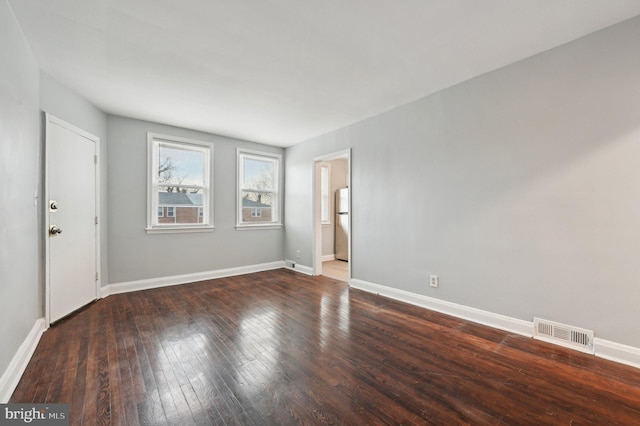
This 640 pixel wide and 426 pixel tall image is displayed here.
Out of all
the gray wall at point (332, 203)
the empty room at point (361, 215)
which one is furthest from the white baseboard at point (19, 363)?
the gray wall at point (332, 203)

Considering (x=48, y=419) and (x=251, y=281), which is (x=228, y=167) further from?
(x=48, y=419)

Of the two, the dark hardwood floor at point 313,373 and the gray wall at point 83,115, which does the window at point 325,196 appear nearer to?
the dark hardwood floor at point 313,373

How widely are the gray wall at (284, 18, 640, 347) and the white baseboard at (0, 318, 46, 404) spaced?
363 centimetres

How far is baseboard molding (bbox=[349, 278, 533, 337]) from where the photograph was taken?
259cm

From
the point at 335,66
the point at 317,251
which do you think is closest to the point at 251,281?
the point at 317,251

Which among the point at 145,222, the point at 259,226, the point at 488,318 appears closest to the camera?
the point at 488,318

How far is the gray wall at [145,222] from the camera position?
3938 millimetres

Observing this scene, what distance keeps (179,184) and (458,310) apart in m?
4.49

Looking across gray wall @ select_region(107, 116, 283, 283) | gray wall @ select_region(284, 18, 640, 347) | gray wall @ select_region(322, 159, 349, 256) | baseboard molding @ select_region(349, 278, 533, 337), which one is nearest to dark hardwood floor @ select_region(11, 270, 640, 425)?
baseboard molding @ select_region(349, 278, 533, 337)

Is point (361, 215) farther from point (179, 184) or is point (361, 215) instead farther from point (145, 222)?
point (145, 222)

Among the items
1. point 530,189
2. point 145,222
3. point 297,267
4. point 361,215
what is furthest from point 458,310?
point 145,222

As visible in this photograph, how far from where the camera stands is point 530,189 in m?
2.54

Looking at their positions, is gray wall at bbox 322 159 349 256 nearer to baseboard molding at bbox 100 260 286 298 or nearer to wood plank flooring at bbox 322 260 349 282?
wood plank flooring at bbox 322 260 349 282

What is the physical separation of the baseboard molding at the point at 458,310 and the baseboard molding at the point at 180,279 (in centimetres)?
233
